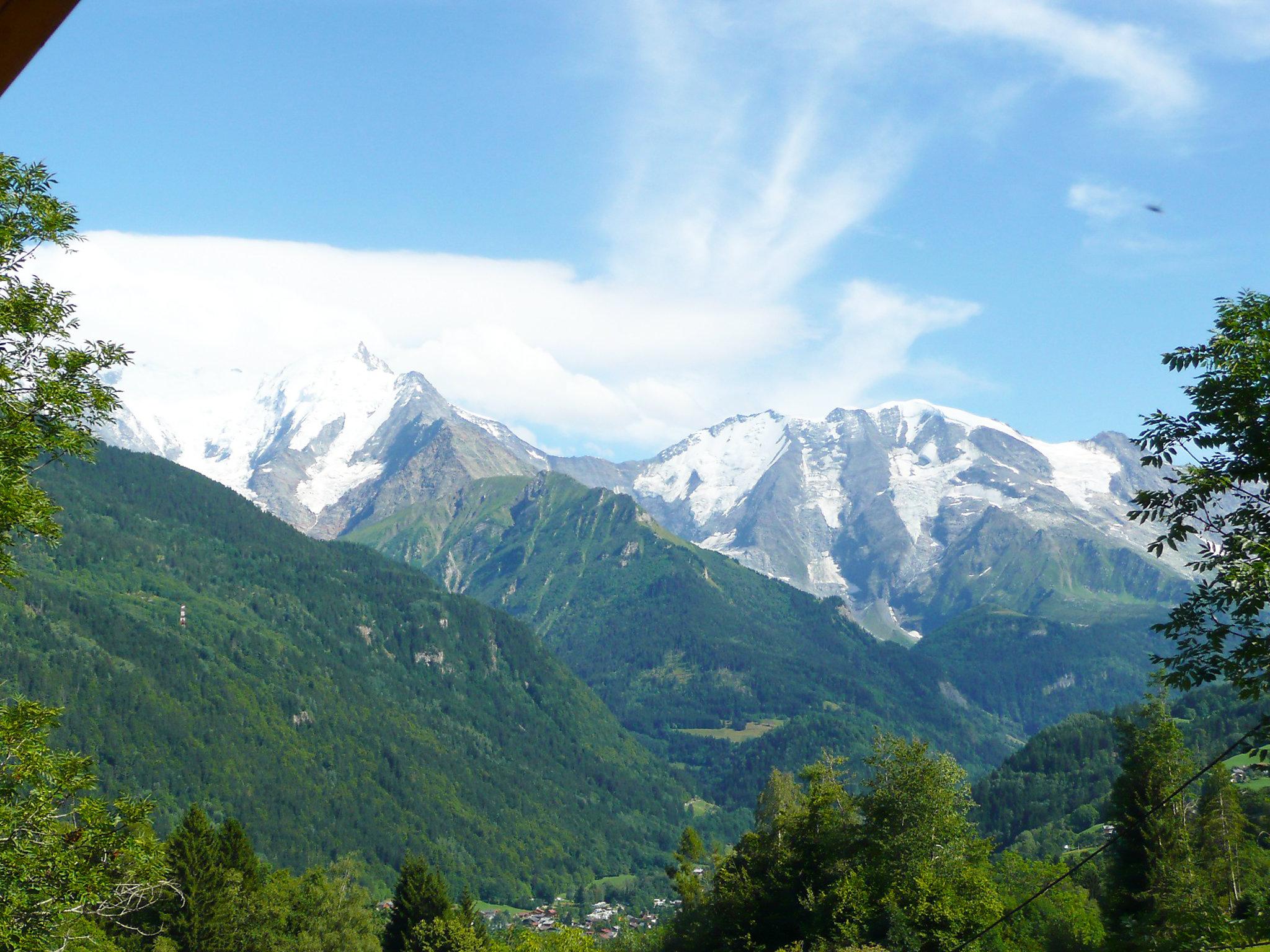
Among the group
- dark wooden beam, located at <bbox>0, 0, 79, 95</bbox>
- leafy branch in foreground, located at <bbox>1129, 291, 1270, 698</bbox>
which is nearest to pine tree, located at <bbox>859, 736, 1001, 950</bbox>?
leafy branch in foreground, located at <bbox>1129, 291, 1270, 698</bbox>

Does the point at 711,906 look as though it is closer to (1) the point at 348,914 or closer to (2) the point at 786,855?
(2) the point at 786,855

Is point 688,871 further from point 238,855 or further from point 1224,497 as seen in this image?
point 1224,497

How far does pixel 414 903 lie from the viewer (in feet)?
293

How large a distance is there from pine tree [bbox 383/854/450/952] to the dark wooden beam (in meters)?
91.8

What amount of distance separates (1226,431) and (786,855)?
6095 cm

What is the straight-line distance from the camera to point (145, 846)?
1859 cm

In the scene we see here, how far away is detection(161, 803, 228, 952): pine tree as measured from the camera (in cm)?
7781

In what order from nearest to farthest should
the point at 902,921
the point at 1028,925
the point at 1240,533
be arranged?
A: the point at 1240,533 → the point at 902,921 → the point at 1028,925

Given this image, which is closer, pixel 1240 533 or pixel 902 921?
pixel 1240 533

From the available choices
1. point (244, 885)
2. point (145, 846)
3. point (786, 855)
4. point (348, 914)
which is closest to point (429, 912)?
point (348, 914)

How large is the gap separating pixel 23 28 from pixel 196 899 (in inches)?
3441

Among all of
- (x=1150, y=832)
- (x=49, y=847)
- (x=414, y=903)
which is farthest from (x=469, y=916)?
(x=49, y=847)

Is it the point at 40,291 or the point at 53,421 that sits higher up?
the point at 40,291

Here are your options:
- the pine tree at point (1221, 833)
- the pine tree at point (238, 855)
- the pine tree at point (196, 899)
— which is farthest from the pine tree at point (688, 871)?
the pine tree at point (1221, 833)
